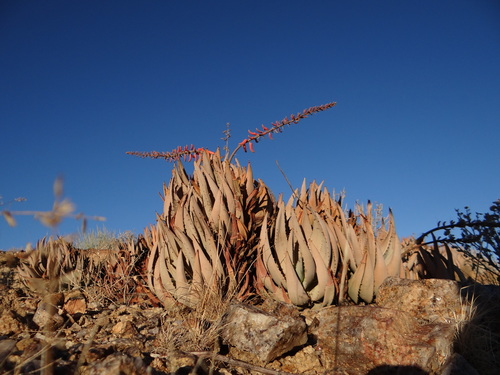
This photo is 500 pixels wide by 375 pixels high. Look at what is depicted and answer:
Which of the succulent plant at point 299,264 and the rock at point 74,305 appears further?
the rock at point 74,305

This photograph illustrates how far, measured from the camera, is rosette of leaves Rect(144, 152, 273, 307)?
10.7ft

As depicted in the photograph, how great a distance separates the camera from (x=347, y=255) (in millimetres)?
3135

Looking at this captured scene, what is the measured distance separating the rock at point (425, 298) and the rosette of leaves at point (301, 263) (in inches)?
14.8

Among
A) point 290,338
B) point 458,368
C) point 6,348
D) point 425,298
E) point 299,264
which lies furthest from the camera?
point 299,264

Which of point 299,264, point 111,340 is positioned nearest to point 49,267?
point 111,340

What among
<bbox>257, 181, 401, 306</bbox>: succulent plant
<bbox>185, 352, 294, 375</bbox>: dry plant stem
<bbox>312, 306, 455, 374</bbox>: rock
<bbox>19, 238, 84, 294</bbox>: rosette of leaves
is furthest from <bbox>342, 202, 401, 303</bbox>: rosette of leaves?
<bbox>19, 238, 84, 294</bbox>: rosette of leaves

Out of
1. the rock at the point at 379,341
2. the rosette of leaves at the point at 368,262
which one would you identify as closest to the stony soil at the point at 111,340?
the rock at the point at 379,341

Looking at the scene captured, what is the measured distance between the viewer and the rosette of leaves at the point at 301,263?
3.03 metres

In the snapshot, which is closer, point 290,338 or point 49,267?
point 290,338

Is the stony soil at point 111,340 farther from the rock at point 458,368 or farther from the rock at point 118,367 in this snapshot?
the rock at point 458,368

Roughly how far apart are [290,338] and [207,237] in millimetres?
1186

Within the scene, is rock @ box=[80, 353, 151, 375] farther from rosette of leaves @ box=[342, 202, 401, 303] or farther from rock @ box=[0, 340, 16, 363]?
rosette of leaves @ box=[342, 202, 401, 303]

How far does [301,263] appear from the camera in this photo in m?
3.18

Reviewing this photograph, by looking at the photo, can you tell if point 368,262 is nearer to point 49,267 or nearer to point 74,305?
point 74,305
